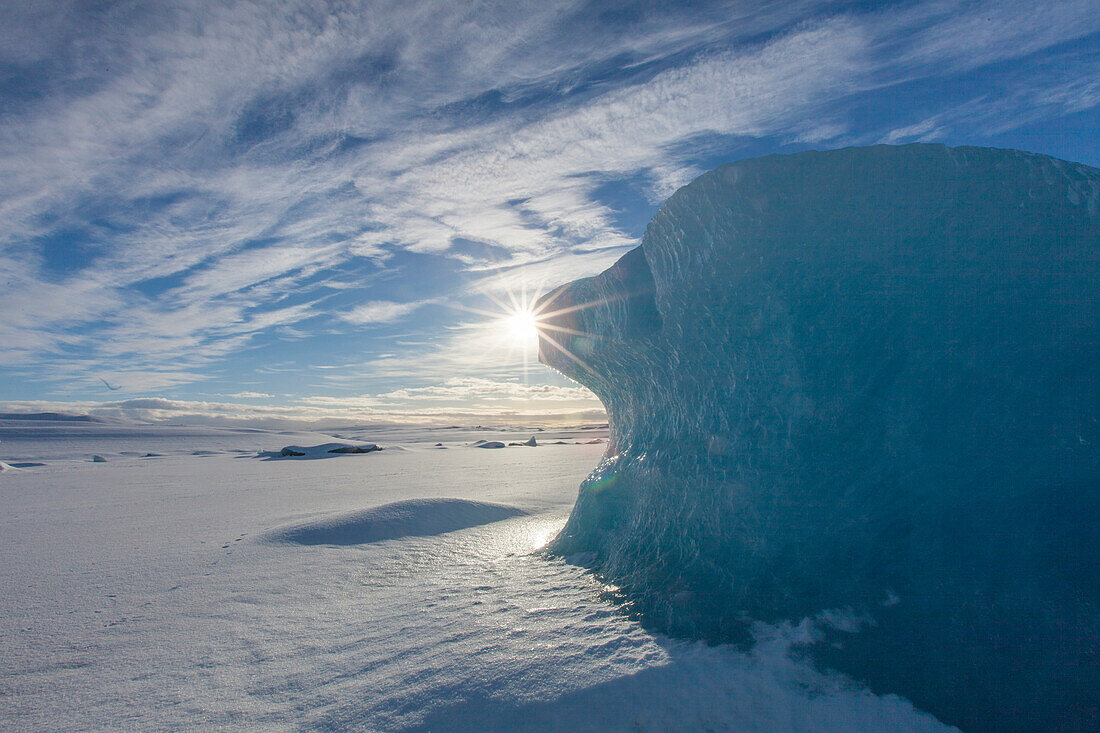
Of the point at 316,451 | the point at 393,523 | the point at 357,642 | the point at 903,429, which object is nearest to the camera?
the point at 903,429

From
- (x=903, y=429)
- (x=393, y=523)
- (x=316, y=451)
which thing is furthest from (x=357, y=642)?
(x=316, y=451)

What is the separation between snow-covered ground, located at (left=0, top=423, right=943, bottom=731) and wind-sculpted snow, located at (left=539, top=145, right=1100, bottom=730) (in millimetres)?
349

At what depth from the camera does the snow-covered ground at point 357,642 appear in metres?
2.16

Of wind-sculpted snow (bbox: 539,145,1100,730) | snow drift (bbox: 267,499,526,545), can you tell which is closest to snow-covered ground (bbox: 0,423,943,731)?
snow drift (bbox: 267,499,526,545)

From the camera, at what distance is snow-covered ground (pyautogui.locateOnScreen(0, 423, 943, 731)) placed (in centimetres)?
216

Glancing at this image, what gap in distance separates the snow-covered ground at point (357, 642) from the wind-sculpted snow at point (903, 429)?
35 centimetres

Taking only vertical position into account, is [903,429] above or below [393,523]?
above

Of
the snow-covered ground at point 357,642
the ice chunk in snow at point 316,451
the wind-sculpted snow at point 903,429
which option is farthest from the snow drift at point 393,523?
the ice chunk in snow at point 316,451

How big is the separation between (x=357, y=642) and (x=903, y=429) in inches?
131

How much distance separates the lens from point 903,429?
2.80 meters

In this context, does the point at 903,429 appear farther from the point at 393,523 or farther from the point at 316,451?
the point at 316,451

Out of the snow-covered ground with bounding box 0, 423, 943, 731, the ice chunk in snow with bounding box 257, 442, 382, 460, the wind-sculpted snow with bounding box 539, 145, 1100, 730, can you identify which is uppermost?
the wind-sculpted snow with bounding box 539, 145, 1100, 730

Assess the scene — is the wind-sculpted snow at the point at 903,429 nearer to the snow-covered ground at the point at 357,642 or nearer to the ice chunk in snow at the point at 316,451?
the snow-covered ground at the point at 357,642

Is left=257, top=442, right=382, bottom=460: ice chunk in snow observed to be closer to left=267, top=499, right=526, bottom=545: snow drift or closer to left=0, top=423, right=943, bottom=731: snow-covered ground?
left=0, top=423, right=943, bottom=731: snow-covered ground
